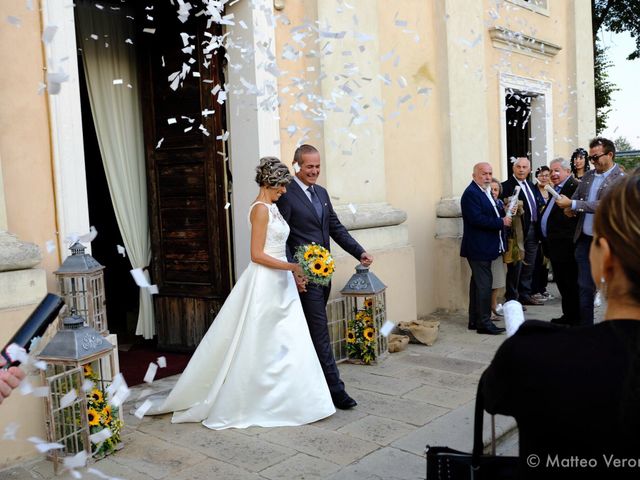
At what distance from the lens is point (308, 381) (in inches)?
190

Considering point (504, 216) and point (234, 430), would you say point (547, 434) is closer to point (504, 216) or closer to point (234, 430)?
Result: point (234, 430)

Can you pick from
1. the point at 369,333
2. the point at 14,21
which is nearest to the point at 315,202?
the point at 369,333

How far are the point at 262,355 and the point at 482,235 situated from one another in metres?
3.64

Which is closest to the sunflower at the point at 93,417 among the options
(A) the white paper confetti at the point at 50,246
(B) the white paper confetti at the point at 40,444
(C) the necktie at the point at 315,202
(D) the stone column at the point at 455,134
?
(B) the white paper confetti at the point at 40,444

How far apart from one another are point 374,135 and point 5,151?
4.11 metres

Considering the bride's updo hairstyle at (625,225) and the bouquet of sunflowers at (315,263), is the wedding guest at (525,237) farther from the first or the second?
the bride's updo hairstyle at (625,225)

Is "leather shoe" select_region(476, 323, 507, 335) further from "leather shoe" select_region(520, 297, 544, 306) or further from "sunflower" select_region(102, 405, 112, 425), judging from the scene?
"sunflower" select_region(102, 405, 112, 425)

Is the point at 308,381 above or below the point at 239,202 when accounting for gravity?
below

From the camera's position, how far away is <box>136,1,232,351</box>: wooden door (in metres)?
6.55

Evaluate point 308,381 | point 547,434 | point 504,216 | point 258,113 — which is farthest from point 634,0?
point 547,434

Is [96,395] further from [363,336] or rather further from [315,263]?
[363,336]

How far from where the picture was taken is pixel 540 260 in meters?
9.59

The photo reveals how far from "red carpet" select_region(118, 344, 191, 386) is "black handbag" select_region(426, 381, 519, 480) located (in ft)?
14.8

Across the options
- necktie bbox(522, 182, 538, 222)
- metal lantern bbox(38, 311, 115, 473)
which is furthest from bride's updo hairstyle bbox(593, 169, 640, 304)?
necktie bbox(522, 182, 538, 222)
